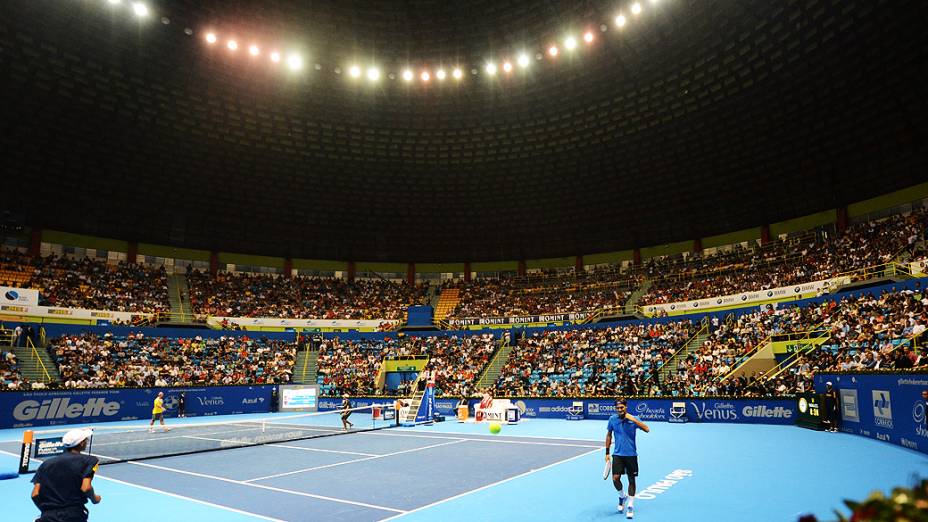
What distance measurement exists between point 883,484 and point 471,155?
3753cm

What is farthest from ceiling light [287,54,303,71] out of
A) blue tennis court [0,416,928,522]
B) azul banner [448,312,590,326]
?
blue tennis court [0,416,928,522]

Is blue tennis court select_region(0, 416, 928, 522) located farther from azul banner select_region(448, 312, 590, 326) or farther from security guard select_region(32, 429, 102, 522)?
azul banner select_region(448, 312, 590, 326)

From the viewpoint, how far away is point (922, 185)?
37.2m

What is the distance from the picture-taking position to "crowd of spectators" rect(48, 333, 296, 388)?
36.0 metres

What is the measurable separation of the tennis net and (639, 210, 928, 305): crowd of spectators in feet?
82.4

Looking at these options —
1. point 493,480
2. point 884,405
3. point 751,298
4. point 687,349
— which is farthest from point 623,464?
point 751,298

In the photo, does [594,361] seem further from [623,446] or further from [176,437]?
[623,446]

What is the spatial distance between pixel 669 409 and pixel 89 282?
42583mm

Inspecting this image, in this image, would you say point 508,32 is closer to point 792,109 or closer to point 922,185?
point 792,109

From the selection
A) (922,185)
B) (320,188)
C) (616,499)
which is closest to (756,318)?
(922,185)

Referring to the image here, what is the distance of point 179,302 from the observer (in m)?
47.8

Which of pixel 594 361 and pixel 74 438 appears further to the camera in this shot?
pixel 594 361

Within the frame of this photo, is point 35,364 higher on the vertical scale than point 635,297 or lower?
lower

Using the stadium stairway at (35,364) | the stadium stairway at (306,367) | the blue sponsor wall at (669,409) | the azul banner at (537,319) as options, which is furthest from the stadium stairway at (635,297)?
the stadium stairway at (35,364)
